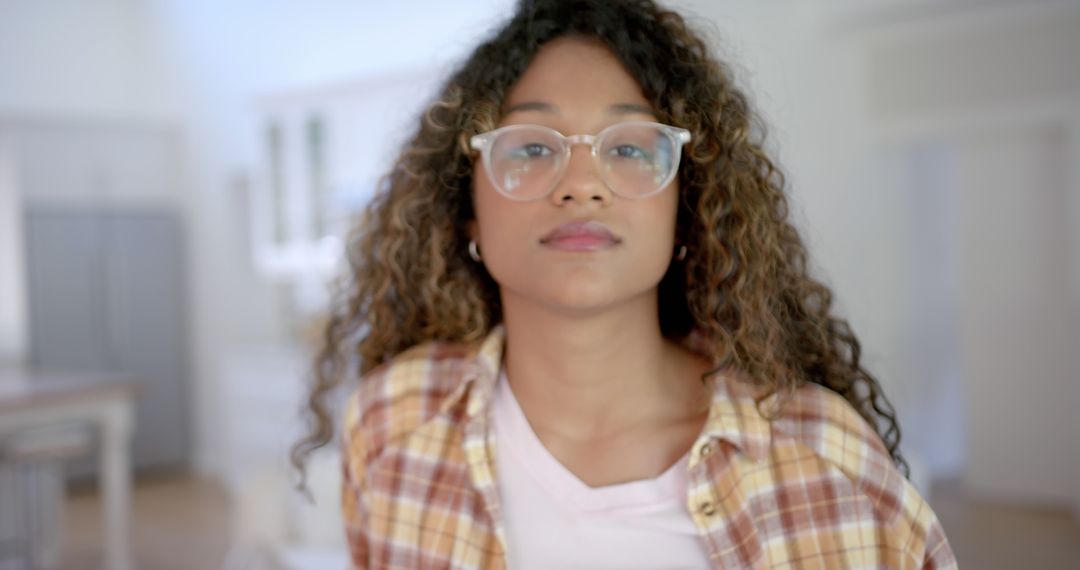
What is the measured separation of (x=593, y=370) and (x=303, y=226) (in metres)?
4.98

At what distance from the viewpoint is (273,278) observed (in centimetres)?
637

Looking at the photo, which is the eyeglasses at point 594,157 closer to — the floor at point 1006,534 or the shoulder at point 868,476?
the shoulder at point 868,476

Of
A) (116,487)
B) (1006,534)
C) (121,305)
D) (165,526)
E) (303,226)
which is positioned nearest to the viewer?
(116,487)

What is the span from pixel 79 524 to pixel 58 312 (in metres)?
1.55

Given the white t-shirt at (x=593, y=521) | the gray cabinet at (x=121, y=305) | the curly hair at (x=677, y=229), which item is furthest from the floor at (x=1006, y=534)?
the gray cabinet at (x=121, y=305)

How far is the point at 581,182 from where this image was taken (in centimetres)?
100

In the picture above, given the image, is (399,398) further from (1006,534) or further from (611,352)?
(1006,534)

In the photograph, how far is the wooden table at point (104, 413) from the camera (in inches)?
139

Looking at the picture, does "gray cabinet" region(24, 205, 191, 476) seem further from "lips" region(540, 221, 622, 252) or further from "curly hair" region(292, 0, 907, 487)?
"lips" region(540, 221, 622, 252)

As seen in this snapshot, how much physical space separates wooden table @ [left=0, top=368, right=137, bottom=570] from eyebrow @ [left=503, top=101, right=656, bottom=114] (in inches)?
122

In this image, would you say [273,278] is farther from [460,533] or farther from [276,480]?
[460,533]

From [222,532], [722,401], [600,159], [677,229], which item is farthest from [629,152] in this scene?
[222,532]

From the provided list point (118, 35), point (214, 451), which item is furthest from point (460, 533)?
point (118, 35)

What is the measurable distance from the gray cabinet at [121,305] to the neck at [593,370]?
5.80 meters
